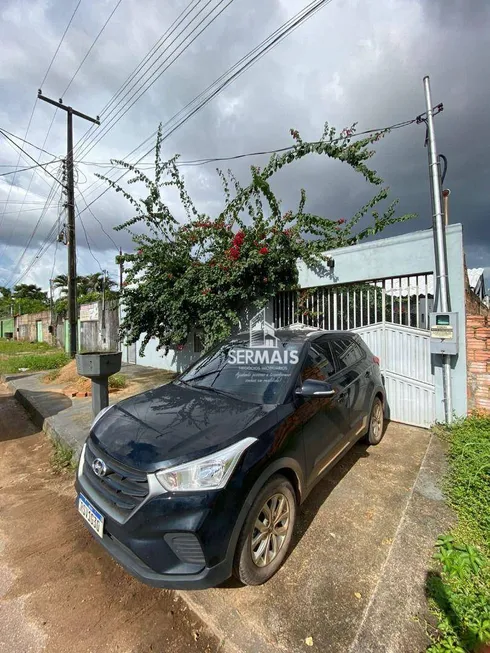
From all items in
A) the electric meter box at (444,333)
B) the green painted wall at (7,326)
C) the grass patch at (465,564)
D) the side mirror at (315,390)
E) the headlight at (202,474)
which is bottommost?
the grass patch at (465,564)

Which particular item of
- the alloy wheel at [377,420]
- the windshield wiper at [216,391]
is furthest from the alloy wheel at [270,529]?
the alloy wheel at [377,420]

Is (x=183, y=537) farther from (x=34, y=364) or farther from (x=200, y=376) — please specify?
(x=34, y=364)

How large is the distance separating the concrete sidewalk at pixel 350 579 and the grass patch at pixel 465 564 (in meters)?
0.08

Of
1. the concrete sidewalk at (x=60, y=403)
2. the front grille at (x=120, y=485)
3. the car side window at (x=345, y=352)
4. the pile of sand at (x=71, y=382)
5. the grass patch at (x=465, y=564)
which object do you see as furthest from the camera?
the pile of sand at (x=71, y=382)

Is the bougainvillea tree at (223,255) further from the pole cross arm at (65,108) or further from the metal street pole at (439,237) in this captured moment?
the pole cross arm at (65,108)

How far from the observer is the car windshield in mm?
2537

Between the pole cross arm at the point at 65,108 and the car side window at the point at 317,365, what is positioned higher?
the pole cross arm at the point at 65,108

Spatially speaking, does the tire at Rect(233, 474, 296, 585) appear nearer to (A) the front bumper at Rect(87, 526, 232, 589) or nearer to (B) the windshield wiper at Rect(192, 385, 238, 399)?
(A) the front bumper at Rect(87, 526, 232, 589)

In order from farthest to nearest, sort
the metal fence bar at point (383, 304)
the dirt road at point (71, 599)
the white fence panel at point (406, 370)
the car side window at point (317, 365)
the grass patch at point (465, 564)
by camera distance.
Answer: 1. the metal fence bar at point (383, 304)
2. the white fence panel at point (406, 370)
3. the car side window at point (317, 365)
4. the dirt road at point (71, 599)
5. the grass patch at point (465, 564)

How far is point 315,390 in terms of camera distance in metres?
2.32

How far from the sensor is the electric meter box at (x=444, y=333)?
13.4 ft

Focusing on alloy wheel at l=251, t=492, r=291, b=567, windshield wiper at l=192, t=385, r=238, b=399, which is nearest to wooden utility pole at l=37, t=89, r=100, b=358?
windshield wiper at l=192, t=385, r=238, b=399

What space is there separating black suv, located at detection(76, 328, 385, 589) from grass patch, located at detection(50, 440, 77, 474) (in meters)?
1.71

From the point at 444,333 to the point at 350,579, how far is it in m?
3.33
